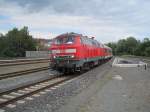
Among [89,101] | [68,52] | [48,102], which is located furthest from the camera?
[68,52]

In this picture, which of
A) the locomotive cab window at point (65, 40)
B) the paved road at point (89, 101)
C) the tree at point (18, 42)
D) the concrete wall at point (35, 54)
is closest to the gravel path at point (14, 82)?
the paved road at point (89, 101)

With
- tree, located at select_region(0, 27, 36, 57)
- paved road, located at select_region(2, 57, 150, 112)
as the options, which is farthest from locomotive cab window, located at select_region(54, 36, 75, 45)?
tree, located at select_region(0, 27, 36, 57)

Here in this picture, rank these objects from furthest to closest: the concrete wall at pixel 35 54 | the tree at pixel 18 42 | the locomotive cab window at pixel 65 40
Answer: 1. the tree at pixel 18 42
2. the concrete wall at pixel 35 54
3. the locomotive cab window at pixel 65 40

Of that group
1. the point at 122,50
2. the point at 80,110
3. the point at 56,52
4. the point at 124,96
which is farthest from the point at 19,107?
the point at 122,50

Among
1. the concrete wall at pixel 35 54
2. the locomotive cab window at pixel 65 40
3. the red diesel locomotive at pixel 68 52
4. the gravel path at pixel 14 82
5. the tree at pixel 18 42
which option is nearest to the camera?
the gravel path at pixel 14 82

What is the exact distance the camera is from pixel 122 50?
428 ft

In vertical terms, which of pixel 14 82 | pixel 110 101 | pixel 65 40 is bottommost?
pixel 110 101

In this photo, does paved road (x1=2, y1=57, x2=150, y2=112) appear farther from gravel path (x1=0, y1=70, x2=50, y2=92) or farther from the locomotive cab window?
the locomotive cab window

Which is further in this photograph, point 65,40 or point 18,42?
point 18,42

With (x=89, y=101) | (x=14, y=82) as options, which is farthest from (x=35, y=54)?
(x=89, y=101)

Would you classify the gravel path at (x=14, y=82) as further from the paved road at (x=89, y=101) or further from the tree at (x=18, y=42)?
the tree at (x=18, y=42)

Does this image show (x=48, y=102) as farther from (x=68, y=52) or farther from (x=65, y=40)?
(x=65, y=40)

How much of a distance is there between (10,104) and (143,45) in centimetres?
8344

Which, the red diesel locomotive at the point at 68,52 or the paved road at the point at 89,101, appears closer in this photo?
the paved road at the point at 89,101
